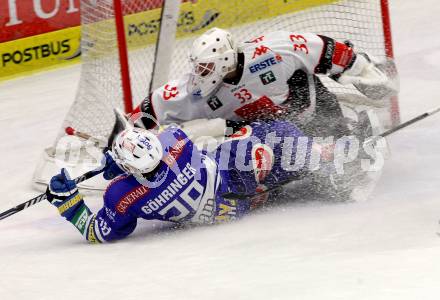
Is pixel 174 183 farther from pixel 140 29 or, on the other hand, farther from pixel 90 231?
pixel 140 29

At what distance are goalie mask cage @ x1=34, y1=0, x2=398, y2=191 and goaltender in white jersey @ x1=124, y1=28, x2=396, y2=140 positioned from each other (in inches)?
9.2

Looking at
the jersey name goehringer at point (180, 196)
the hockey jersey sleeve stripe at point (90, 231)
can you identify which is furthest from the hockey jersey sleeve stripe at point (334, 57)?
the hockey jersey sleeve stripe at point (90, 231)

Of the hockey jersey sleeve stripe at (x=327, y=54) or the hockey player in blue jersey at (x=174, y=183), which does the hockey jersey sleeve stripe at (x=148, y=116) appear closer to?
the hockey player in blue jersey at (x=174, y=183)

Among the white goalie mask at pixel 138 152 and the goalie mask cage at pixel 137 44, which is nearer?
the white goalie mask at pixel 138 152

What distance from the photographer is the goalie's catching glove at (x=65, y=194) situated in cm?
423

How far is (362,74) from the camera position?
16.4 feet

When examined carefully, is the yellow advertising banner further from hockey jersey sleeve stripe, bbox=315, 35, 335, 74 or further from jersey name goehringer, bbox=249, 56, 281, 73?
jersey name goehringer, bbox=249, 56, 281, 73

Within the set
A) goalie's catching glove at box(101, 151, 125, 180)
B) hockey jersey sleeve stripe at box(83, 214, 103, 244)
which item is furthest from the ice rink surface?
goalie's catching glove at box(101, 151, 125, 180)

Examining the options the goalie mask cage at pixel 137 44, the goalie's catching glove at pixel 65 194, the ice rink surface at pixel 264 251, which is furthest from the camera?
the goalie mask cage at pixel 137 44

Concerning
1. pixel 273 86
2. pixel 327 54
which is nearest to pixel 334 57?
pixel 327 54

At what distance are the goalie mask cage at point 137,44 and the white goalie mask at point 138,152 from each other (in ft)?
3.41

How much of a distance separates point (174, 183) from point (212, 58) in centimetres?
69

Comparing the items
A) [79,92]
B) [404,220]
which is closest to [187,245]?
[404,220]

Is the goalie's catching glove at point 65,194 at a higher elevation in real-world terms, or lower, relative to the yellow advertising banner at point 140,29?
higher
